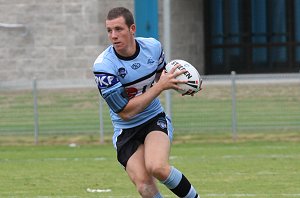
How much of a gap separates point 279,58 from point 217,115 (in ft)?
27.6

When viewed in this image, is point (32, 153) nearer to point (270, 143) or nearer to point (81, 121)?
point (81, 121)

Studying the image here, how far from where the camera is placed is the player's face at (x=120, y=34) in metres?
9.93

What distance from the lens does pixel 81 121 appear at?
76.4 ft

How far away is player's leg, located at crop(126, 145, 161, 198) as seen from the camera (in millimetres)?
9969

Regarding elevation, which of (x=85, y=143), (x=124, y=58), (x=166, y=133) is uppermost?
(x=124, y=58)

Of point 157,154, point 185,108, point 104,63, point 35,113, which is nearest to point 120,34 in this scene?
point 104,63

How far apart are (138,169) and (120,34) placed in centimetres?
123

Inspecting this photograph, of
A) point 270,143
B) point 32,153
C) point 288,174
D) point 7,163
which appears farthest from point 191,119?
point 288,174

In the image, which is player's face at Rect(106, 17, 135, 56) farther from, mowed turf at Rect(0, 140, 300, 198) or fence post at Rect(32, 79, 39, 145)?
fence post at Rect(32, 79, 39, 145)

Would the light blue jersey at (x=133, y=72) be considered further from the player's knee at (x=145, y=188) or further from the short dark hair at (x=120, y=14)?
the player's knee at (x=145, y=188)

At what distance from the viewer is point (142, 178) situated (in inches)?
393

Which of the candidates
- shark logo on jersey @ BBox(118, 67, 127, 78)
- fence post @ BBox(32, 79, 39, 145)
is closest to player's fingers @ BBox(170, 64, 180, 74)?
shark logo on jersey @ BBox(118, 67, 127, 78)

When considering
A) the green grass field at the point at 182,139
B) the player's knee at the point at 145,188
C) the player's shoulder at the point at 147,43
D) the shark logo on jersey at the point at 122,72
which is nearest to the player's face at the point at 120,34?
the shark logo on jersey at the point at 122,72

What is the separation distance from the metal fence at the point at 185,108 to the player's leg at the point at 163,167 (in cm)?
1205
